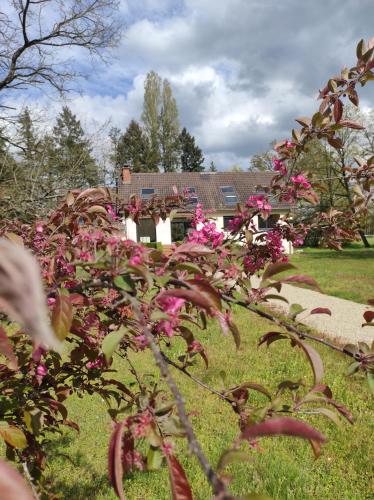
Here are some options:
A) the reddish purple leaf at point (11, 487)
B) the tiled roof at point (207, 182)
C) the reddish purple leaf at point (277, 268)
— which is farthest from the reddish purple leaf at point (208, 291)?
the tiled roof at point (207, 182)

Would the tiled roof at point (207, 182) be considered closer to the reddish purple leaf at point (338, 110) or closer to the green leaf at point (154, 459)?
the reddish purple leaf at point (338, 110)

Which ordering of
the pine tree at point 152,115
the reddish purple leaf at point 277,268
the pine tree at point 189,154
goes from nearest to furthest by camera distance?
the reddish purple leaf at point 277,268, the pine tree at point 152,115, the pine tree at point 189,154

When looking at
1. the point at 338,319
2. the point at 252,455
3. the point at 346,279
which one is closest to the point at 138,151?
the point at 346,279

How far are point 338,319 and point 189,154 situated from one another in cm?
3633

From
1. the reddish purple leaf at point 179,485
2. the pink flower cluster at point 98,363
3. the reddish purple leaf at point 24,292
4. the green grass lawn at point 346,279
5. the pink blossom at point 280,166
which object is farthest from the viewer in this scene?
the green grass lawn at point 346,279

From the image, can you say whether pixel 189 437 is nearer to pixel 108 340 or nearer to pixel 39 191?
pixel 108 340

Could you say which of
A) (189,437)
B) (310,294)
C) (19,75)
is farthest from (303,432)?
(310,294)

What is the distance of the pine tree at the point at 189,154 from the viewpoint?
135 ft

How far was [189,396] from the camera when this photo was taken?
13.6ft

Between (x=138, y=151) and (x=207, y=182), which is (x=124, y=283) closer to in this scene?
(x=207, y=182)

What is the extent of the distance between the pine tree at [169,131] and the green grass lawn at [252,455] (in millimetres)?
35232

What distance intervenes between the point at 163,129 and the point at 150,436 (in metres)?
39.2

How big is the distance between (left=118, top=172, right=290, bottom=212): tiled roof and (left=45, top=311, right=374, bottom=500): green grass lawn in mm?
19620

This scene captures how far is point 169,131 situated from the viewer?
37.9 metres
